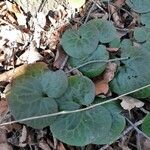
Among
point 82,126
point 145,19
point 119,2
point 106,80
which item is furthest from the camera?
point 119,2

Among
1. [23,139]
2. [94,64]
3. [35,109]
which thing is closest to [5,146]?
[23,139]

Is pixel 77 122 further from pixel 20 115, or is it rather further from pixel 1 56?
pixel 1 56

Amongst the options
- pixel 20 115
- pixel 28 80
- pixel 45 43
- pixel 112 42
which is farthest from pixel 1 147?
pixel 112 42

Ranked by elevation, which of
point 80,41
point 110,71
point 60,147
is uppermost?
point 80,41

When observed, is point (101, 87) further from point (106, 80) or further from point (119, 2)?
point (119, 2)

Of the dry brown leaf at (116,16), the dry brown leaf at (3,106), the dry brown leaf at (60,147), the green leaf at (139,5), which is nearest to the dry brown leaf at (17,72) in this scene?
the dry brown leaf at (3,106)
